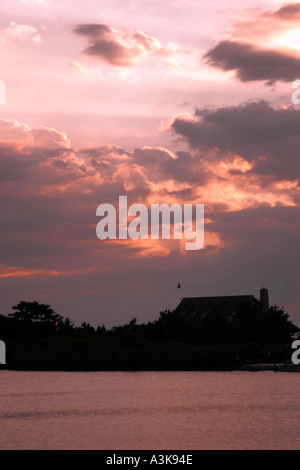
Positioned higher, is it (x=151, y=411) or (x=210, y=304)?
(x=210, y=304)

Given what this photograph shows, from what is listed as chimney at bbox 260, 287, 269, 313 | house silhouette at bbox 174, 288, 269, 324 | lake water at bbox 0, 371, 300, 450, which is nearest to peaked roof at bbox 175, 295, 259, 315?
house silhouette at bbox 174, 288, 269, 324

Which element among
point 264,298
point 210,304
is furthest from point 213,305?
point 264,298

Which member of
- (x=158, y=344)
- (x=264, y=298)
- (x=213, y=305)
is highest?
(x=264, y=298)

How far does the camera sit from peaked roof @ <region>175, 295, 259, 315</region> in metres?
113

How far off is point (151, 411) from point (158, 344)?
38.3m

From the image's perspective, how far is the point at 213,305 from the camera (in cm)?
11825

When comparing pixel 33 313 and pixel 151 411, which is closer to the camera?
pixel 151 411

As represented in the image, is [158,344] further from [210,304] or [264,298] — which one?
[210,304]

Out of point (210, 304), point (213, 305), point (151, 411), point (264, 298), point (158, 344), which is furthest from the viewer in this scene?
point (210, 304)

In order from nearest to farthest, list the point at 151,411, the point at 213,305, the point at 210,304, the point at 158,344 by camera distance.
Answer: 1. the point at 151,411
2. the point at 158,344
3. the point at 213,305
4. the point at 210,304

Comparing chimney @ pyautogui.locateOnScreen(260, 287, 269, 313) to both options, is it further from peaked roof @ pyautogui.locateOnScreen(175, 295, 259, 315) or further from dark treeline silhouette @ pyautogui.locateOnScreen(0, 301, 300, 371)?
dark treeline silhouette @ pyautogui.locateOnScreen(0, 301, 300, 371)

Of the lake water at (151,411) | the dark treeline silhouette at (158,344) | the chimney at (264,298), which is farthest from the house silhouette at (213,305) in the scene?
the lake water at (151,411)

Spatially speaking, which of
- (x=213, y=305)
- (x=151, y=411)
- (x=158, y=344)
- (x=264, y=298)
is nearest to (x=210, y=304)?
(x=213, y=305)
